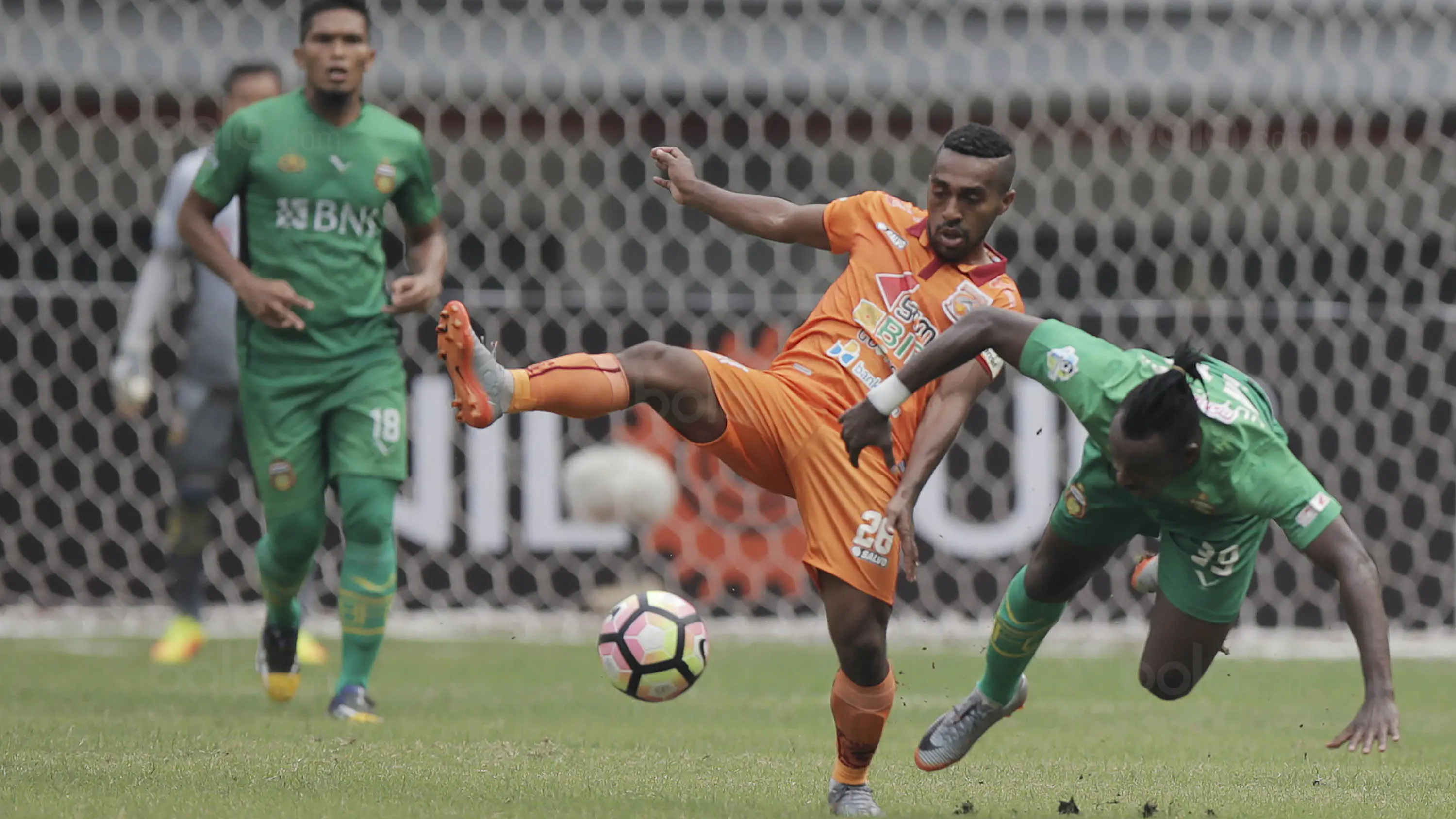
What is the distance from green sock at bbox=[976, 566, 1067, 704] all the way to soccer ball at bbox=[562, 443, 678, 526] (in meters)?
4.11

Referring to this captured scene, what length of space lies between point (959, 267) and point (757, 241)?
22.3 feet

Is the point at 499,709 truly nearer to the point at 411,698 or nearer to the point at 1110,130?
the point at 411,698

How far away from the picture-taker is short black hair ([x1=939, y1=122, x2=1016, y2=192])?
5094mm

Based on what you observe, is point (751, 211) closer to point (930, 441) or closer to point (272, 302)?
point (930, 441)

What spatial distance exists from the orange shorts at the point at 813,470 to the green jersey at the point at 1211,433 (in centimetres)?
53

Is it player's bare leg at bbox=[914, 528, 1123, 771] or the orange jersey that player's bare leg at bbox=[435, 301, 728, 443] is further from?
player's bare leg at bbox=[914, 528, 1123, 771]

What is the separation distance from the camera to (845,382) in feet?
16.8

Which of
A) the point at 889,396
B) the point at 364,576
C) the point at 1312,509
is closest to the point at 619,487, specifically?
the point at 364,576

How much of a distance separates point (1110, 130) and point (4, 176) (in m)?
6.42

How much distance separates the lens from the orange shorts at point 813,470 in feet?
15.9

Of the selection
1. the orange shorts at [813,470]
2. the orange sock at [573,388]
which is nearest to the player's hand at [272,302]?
the orange sock at [573,388]

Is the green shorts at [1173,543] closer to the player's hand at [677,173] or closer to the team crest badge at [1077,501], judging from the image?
the team crest badge at [1077,501]

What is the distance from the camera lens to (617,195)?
11.9 m

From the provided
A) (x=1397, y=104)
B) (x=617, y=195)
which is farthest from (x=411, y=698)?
(x=1397, y=104)
